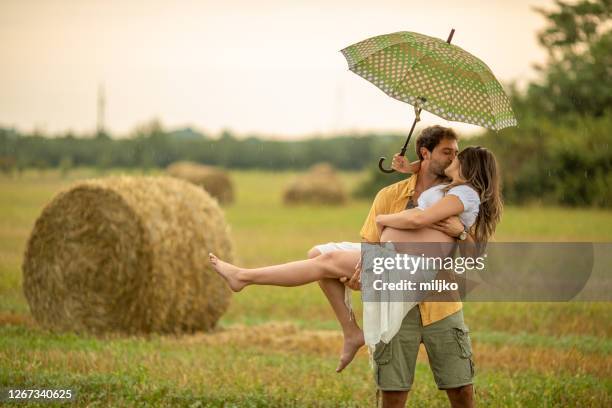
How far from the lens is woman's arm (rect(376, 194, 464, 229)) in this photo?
541 cm

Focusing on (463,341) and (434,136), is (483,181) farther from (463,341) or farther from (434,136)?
(463,341)

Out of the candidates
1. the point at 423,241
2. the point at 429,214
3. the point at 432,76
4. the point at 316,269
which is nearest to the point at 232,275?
the point at 316,269

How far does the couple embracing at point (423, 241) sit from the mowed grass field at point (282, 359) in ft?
5.32

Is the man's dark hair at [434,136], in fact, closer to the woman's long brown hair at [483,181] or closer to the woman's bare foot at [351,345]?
the woman's long brown hair at [483,181]

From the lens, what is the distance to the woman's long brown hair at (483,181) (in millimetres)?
5551

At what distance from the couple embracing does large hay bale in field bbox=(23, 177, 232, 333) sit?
449 centimetres

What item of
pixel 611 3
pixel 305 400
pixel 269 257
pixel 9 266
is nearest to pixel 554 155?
pixel 611 3

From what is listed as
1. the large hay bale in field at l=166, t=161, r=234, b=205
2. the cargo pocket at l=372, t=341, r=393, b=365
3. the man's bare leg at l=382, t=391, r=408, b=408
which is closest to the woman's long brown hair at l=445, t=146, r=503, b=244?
the cargo pocket at l=372, t=341, r=393, b=365

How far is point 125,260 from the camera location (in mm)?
10031

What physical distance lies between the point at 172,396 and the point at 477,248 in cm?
290

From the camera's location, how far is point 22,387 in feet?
24.0

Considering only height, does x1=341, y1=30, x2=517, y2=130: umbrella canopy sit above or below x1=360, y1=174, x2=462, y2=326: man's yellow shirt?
above

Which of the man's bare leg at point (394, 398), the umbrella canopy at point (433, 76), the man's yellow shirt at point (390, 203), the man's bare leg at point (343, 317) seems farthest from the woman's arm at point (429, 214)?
the man's bare leg at point (394, 398)

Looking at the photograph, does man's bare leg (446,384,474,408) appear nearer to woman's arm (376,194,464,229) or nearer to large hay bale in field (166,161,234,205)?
woman's arm (376,194,464,229)
